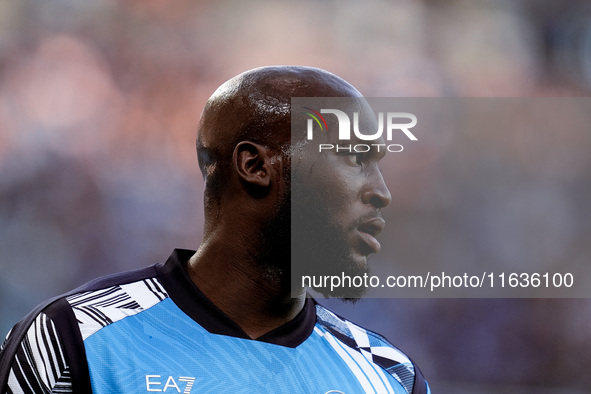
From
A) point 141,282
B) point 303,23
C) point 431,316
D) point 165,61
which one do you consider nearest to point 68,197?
point 165,61

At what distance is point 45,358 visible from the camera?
5.45 ft

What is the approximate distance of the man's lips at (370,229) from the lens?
6.53 feet

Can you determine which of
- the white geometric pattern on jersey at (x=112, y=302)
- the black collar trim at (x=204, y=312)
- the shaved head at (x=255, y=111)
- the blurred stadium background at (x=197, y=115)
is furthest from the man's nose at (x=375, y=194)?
the blurred stadium background at (x=197, y=115)

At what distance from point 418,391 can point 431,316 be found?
3.47 meters

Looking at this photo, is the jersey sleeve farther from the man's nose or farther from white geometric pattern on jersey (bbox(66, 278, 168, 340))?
the man's nose

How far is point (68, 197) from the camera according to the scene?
221 inches

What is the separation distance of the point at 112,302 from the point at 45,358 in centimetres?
27

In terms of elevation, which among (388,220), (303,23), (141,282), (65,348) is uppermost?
(303,23)

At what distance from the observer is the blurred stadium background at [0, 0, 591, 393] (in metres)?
5.46

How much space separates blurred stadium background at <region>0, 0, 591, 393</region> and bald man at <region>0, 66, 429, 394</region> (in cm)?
323

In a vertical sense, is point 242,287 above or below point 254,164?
below

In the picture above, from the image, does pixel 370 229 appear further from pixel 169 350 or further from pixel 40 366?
pixel 40 366

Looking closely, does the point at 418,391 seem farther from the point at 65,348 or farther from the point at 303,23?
the point at 303,23

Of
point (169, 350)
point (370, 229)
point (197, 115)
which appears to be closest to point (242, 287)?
point (169, 350)
